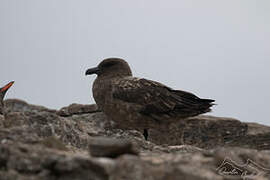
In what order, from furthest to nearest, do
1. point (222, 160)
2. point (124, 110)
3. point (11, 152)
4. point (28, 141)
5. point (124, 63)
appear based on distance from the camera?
point (124, 63)
point (124, 110)
point (222, 160)
point (28, 141)
point (11, 152)

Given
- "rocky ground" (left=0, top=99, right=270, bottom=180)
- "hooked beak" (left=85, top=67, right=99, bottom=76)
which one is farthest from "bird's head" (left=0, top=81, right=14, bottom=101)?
"rocky ground" (left=0, top=99, right=270, bottom=180)

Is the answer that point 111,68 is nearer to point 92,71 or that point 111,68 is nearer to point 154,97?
point 92,71

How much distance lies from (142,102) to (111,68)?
934 millimetres

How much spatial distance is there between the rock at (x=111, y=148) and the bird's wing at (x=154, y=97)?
4.12 metres

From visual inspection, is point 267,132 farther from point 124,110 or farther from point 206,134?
point 124,110

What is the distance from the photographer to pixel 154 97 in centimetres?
687

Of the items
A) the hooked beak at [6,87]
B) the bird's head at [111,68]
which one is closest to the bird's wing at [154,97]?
the bird's head at [111,68]

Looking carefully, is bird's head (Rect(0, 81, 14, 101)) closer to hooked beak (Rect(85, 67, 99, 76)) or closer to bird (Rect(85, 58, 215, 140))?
hooked beak (Rect(85, 67, 99, 76))

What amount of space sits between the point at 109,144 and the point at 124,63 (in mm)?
5047

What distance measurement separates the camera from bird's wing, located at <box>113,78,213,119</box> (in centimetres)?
675

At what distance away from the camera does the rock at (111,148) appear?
248 cm

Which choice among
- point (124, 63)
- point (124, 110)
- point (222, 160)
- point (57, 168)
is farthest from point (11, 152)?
point (124, 63)

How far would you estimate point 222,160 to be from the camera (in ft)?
10.00

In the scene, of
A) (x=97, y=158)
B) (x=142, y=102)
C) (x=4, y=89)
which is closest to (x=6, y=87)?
(x=4, y=89)
